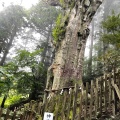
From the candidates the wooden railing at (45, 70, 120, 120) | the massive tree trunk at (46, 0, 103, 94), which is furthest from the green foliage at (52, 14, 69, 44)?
the wooden railing at (45, 70, 120, 120)

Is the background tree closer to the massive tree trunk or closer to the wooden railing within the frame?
the massive tree trunk

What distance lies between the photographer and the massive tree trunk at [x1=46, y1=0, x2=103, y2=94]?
8.34 m

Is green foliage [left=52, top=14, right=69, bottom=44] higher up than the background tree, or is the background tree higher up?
the background tree

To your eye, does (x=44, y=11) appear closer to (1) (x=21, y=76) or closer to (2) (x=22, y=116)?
(1) (x=21, y=76)

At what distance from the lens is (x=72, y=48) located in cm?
902

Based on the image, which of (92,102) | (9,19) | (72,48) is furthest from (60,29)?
(9,19)

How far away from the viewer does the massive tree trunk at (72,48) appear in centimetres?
834

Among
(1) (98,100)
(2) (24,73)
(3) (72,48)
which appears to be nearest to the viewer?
(1) (98,100)

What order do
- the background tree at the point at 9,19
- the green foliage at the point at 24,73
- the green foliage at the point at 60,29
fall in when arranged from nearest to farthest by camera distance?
the green foliage at the point at 60,29 → the green foliage at the point at 24,73 → the background tree at the point at 9,19

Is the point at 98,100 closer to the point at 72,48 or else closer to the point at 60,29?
the point at 72,48

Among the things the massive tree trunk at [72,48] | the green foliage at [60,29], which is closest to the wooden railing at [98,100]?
the massive tree trunk at [72,48]

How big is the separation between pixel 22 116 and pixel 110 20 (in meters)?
9.67

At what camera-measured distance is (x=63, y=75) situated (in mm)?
8328

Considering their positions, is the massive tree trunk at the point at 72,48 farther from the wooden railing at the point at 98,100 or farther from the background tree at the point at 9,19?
the background tree at the point at 9,19
